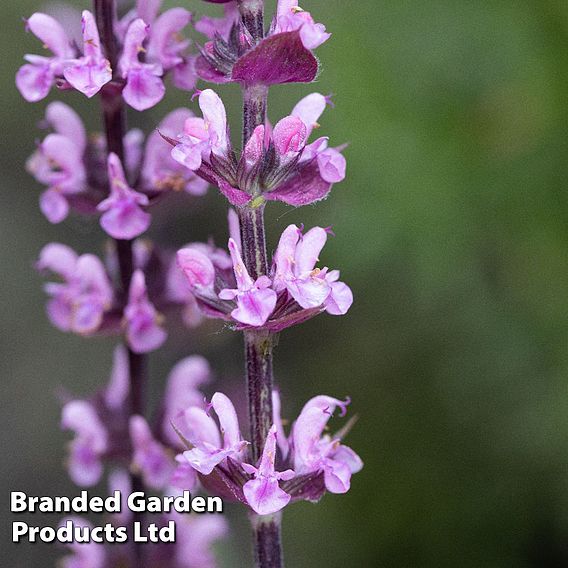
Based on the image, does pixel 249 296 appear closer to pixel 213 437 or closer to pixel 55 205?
pixel 213 437

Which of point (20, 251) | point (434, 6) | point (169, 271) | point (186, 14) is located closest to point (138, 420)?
point (169, 271)

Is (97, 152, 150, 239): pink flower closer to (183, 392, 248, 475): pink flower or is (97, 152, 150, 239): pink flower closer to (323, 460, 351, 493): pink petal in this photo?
(183, 392, 248, 475): pink flower

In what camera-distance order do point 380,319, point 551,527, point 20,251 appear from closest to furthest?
point 551,527 → point 380,319 → point 20,251

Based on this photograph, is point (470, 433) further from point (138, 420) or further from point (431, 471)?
point (138, 420)


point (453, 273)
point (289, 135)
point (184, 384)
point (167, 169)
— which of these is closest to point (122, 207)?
point (167, 169)

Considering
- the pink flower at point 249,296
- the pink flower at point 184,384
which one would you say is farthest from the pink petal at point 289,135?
the pink flower at point 184,384

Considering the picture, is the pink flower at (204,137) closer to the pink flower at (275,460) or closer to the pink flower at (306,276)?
the pink flower at (306,276)
